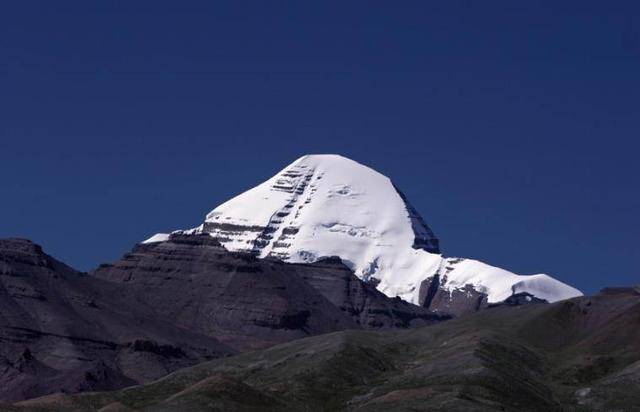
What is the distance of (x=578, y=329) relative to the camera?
192 metres

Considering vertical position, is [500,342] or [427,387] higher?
[500,342]

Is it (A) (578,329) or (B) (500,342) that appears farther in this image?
(A) (578,329)

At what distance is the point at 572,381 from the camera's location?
162500mm

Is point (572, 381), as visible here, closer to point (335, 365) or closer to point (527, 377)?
point (527, 377)

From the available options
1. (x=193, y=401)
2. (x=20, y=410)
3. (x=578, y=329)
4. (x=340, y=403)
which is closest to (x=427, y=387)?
(x=340, y=403)

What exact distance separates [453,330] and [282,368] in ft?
108

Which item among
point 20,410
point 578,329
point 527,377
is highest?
point 578,329

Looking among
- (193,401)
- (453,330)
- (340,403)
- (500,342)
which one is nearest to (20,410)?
(193,401)

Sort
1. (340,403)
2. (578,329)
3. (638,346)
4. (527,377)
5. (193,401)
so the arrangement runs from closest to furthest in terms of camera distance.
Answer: (193,401)
(340,403)
(527,377)
(638,346)
(578,329)

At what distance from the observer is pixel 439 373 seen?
511 feet

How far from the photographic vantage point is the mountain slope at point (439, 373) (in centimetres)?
14200

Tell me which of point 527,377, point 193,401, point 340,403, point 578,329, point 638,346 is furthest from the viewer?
point 578,329

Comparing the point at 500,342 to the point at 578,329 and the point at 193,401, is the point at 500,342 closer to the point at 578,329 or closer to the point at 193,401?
the point at 578,329

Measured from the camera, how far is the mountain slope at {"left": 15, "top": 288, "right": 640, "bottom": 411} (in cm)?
14200
